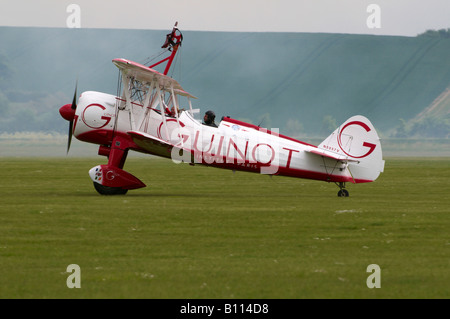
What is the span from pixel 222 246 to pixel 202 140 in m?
10.8

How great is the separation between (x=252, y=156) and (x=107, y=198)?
466 cm

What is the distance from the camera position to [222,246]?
45.9ft

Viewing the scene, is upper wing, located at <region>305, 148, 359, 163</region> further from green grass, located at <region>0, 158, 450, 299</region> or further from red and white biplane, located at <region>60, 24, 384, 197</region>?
green grass, located at <region>0, 158, 450, 299</region>

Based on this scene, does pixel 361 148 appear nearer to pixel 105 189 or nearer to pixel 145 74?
pixel 145 74

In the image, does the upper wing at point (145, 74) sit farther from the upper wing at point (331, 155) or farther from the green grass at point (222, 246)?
the upper wing at point (331, 155)

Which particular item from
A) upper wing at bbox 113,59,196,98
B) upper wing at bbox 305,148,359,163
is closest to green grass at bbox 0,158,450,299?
upper wing at bbox 305,148,359,163

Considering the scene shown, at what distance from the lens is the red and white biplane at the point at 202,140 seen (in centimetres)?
2445

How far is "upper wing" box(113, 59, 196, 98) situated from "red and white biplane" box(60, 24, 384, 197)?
43mm

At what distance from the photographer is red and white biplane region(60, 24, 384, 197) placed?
963 inches

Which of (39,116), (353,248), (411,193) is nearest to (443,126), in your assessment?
(39,116)

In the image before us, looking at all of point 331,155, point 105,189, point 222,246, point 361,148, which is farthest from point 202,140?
→ point 222,246

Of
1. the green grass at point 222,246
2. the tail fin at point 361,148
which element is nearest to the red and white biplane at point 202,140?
the tail fin at point 361,148

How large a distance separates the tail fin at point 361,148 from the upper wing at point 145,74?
17.6 ft

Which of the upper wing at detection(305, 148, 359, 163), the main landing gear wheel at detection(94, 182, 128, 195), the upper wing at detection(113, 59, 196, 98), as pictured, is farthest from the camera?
the upper wing at detection(305, 148, 359, 163)
